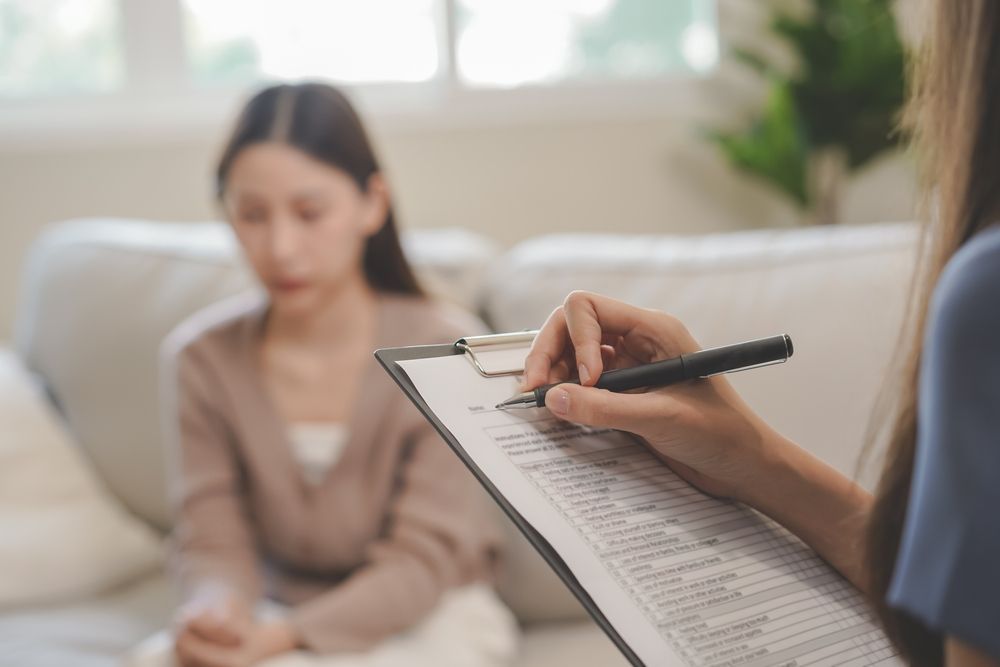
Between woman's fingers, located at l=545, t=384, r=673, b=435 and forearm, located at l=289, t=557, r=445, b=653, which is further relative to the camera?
forearm, located at l=289, t=557, r=445, b=653

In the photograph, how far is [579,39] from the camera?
2297 mm

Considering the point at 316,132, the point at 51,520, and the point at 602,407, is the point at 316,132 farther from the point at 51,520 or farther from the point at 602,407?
the point at 602,407

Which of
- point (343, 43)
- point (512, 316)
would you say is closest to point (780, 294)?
point (512, 316)

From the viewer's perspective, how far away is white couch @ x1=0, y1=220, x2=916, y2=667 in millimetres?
1203

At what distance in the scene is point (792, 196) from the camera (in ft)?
6.84

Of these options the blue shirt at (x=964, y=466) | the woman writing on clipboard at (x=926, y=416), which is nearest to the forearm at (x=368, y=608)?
the woman writing on clipboard at (x=926, y=416)

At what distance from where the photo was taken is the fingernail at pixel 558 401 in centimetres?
50

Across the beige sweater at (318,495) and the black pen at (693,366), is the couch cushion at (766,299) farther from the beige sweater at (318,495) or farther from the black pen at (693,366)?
the black pen at (693,366)

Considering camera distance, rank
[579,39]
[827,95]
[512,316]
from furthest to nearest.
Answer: [579,39]
[827,95]
[512,316]

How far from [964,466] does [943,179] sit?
161 millimetres

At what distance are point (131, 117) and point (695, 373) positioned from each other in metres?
1.88

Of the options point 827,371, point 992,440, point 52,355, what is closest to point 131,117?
point 52,355

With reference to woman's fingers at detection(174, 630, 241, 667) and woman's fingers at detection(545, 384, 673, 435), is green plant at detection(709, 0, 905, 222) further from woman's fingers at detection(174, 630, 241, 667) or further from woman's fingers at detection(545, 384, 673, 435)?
woman's fingers at detection(545, 384, 673, 435)

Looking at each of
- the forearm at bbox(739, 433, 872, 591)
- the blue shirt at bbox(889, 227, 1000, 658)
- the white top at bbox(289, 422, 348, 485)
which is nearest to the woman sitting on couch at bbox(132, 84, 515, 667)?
the white top at bbox(289, 422, 348, 485)
